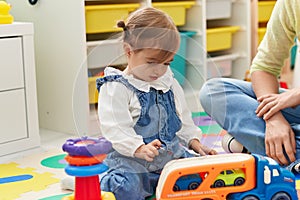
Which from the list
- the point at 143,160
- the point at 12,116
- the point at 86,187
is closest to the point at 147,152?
the point at 143,160

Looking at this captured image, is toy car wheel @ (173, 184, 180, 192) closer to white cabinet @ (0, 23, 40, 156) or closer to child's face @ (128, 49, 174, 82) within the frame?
child's face @ (128, 49, 174, 82)

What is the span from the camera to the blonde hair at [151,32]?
A: 1030 millimetres

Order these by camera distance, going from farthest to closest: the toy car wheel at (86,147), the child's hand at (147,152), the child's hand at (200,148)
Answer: the child's hand at (200,148) → the child's hand at (147,152) → the toy car wheel at (86,147)

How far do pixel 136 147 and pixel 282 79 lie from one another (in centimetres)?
171

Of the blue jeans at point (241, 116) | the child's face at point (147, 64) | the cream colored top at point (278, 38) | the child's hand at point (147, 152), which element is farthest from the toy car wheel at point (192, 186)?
the cream colored top at point (278, 38)

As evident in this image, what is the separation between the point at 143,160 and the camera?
108cm

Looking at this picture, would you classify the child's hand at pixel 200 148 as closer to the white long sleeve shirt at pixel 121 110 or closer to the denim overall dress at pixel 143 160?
the denim overall dress at pixel 143 160

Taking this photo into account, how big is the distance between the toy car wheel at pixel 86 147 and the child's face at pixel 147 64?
159 mm

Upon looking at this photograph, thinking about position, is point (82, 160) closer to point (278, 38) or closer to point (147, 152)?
point (147, 152)

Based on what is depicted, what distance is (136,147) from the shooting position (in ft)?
3.49

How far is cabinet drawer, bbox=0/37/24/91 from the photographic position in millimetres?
1614

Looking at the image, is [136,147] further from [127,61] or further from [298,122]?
[298,122]

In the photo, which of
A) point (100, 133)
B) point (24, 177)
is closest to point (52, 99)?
point (24, 177)

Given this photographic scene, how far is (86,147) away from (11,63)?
0.77 m
